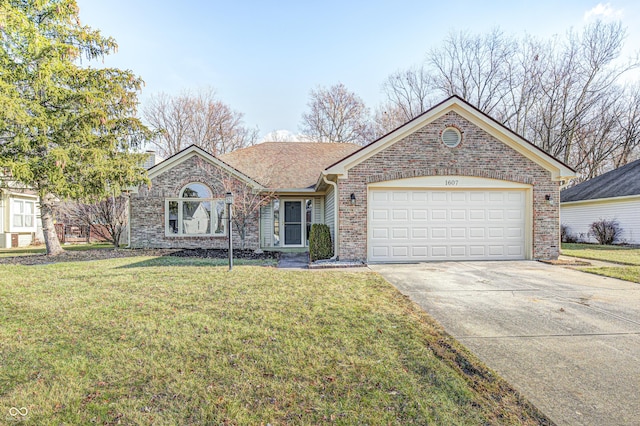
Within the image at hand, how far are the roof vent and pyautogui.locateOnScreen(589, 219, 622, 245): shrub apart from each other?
1277 cm

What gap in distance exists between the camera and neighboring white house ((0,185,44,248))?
16.7 m

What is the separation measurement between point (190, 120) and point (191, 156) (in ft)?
62.3

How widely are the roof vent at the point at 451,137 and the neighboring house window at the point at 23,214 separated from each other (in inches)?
831

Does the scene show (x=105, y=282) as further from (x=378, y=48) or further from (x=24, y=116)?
(x=378, y=48)

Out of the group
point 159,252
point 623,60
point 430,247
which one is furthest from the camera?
point 623,60

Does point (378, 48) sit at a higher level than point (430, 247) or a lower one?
higher

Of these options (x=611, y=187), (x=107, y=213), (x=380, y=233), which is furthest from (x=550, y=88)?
(x=107, y=213)

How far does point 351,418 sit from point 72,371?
8.93 ft

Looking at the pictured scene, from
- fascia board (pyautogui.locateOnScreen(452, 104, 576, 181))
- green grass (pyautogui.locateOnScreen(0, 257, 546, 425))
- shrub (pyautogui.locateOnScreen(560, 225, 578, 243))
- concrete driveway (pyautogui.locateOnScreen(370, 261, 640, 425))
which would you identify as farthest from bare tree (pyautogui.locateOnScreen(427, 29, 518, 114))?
green grass (pyautogui.locateOnScreen(0, 257, 546, 425))

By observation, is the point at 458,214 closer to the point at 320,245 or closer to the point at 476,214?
the point at 476,214

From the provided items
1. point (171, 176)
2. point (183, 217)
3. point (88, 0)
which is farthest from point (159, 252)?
point (88, 0)

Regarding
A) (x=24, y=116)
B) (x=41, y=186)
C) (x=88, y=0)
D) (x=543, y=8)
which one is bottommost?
(x=41, y=186)

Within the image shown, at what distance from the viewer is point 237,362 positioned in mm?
3359

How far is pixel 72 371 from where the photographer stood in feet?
10.5
